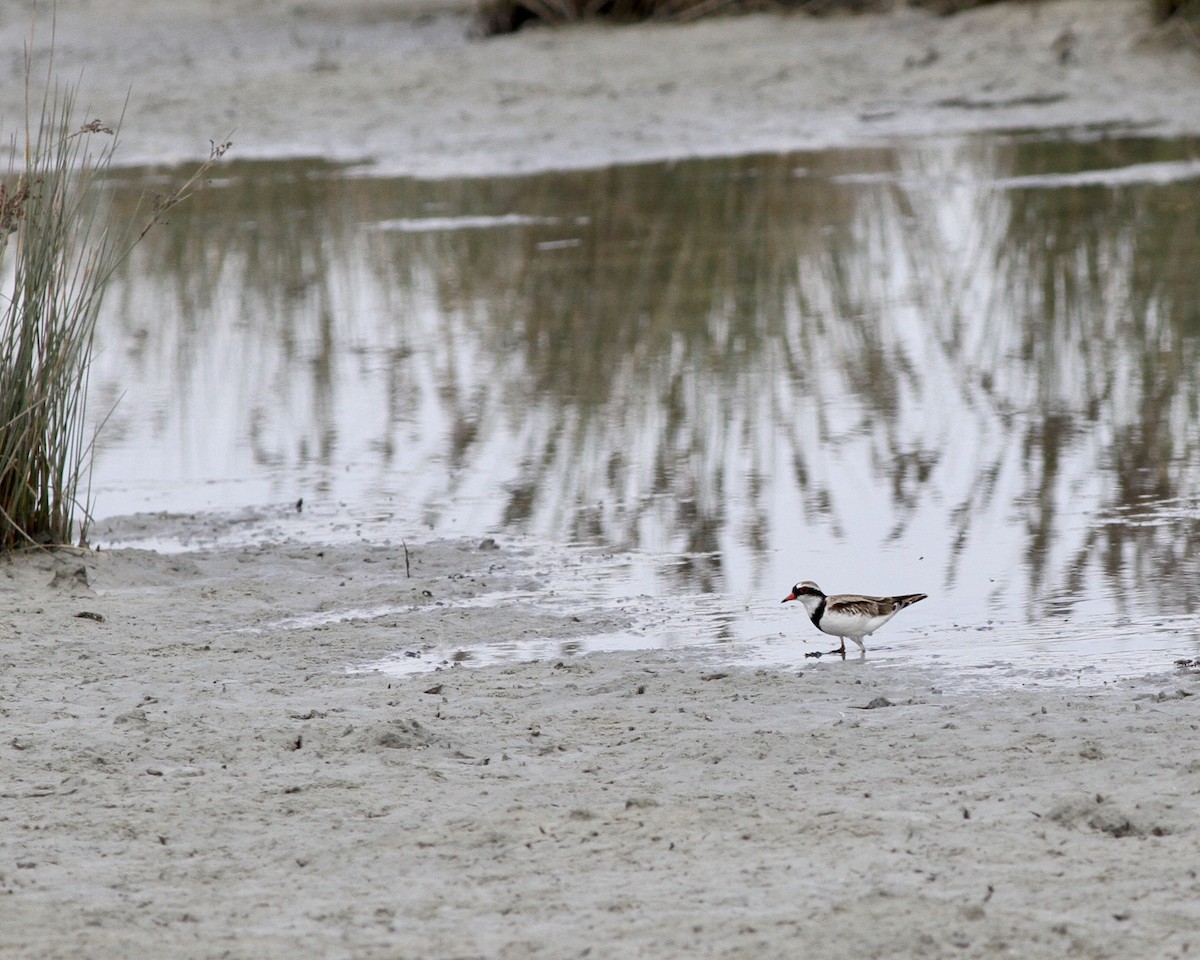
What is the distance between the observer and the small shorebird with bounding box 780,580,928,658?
162 inches

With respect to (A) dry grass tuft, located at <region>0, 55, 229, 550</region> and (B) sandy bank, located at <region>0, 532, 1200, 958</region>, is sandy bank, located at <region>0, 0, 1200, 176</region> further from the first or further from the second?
(B) sandy bank, located at <region>0, 532, 1200, 958</region>

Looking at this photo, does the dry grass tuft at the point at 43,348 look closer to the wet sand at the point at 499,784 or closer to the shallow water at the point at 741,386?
the wet sand at the point at 499,784

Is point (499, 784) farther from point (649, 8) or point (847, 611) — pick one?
point (649, 8)

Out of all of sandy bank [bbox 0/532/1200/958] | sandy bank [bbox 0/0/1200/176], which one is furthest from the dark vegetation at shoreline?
sandy bank [bbox 0/532/1200/958]

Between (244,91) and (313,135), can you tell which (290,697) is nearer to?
(313,135)

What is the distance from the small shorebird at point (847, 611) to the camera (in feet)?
13.5

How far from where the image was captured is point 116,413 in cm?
721

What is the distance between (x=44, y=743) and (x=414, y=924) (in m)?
1.18

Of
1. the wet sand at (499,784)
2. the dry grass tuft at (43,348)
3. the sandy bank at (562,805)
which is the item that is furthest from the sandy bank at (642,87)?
the sandy bank at (562,805)

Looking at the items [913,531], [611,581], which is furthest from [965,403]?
[611,581]

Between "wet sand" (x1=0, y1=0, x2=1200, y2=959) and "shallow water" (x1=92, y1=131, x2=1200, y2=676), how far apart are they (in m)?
0.42

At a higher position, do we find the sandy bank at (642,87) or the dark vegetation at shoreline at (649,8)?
the dark vegetation at shoreline at (649,8)

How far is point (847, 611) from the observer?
4.12 meters

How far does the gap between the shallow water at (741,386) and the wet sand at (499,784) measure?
1.37 feet
